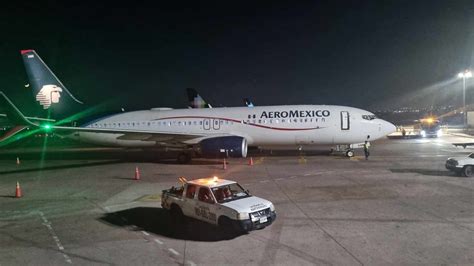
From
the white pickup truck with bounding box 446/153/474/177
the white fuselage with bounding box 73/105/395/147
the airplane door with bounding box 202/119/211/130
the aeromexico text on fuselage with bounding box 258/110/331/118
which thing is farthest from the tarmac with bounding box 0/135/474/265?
the airplane door with bounding box 202/119/211/130

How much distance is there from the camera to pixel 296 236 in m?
11.3

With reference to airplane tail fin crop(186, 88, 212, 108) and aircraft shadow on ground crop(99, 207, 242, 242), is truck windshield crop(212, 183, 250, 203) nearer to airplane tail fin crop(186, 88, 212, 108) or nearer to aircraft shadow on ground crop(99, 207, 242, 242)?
aircraft shadow on ground crop(99, 207, 242, 242)

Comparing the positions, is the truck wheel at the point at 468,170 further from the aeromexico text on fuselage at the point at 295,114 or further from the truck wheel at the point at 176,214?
the truck wheel at the point at 176,214

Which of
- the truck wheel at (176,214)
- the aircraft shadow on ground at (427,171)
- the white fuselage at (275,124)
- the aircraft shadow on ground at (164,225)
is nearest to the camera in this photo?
the aircraft shadow on ground at (164,225)

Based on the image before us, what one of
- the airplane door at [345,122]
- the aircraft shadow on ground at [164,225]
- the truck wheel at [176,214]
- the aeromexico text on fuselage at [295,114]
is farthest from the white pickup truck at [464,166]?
the truck wheel at [176,214]

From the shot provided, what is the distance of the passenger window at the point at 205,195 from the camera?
39.8 ft

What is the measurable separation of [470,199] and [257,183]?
9726mm

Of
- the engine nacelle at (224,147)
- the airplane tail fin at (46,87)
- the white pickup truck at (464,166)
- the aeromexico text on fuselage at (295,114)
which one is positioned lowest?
the white pickup truck at (464,166)

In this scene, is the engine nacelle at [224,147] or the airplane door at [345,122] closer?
the engine nacelle at [224,147]

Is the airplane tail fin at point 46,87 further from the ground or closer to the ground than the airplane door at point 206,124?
further from the ground

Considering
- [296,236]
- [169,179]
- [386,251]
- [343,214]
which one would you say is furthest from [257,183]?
[386,251]

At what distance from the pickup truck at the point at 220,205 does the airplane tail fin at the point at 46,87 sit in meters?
24.9

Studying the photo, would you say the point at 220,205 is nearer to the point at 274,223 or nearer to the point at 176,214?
the point at 274,223

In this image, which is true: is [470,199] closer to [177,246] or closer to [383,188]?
[383,188]
